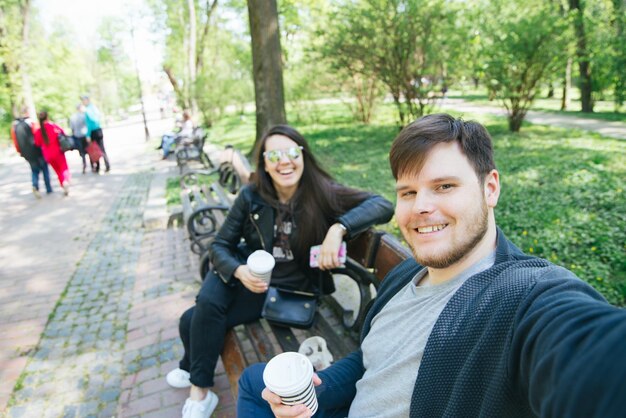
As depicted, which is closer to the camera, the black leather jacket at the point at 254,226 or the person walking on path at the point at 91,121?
the black leather jacket at the point at 254,226

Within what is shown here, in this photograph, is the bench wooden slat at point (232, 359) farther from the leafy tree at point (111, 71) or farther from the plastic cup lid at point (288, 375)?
the leafy tree at point (111, 71)

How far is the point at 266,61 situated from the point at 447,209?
273 inches

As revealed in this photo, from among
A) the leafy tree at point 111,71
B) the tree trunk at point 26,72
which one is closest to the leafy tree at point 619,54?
the tree trunk at point 26,72

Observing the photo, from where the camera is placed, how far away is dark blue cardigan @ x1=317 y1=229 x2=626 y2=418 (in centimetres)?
73

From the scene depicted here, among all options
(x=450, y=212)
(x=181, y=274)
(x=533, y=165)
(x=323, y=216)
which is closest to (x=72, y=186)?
(x=181, y=274)

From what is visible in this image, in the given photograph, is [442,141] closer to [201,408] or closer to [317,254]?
[317,254]

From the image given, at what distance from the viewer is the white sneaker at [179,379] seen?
2.76 m

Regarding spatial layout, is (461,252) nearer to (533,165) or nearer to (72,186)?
(533,165)

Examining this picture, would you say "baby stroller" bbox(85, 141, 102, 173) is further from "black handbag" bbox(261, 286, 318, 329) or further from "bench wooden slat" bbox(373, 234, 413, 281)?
"bench wooden slat" bbox(373, 234, 413, 281)

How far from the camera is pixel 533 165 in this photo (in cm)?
702

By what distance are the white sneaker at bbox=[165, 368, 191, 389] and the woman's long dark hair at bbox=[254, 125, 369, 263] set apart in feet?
3.68

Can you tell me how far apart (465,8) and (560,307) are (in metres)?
10.6

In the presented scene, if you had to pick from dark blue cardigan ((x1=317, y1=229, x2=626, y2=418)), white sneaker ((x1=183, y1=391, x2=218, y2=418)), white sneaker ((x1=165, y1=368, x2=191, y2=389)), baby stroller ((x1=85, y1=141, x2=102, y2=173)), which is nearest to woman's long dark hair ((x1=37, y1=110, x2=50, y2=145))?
baby stroller ((x1=85, y1=141, x2=102, y2=173))

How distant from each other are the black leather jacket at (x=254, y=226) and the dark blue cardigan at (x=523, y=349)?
1.20 metres
